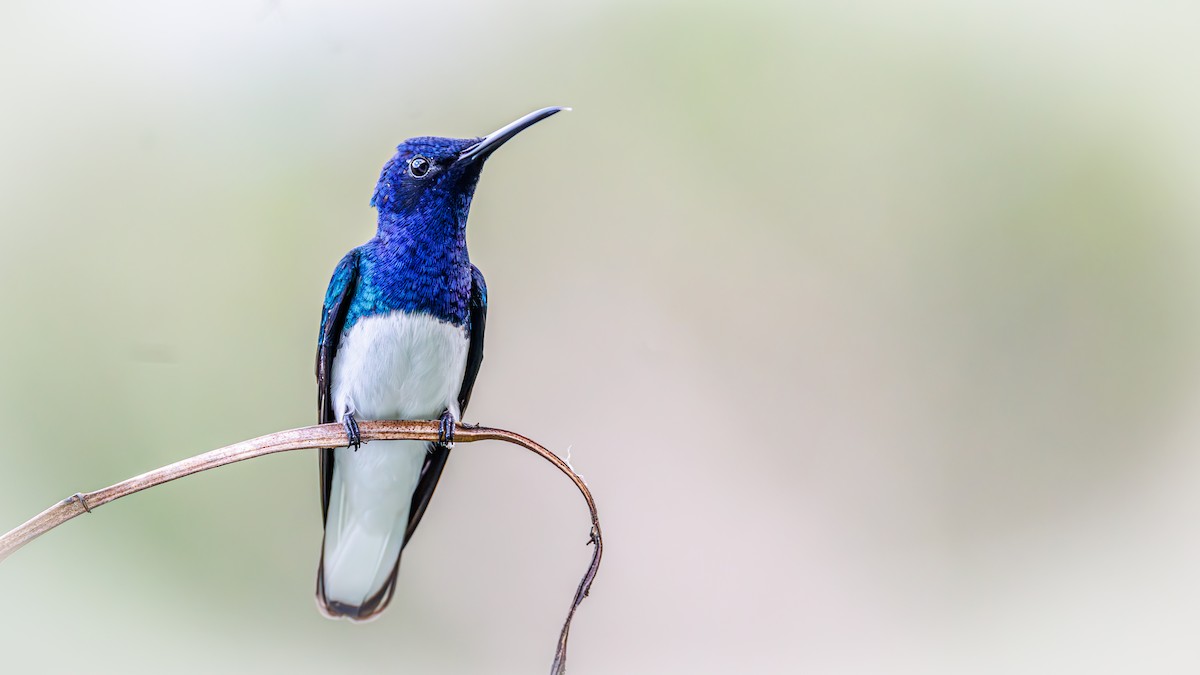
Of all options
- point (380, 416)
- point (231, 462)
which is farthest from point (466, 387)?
point (231, 462)

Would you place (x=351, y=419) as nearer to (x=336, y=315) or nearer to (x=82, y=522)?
(x=336, y=315)

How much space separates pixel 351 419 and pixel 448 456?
218 mm

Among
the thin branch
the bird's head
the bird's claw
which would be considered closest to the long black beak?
the bird's head

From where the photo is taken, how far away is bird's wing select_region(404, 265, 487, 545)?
1.28 meters

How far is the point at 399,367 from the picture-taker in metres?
1.20

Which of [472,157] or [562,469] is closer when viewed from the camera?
[562,469]

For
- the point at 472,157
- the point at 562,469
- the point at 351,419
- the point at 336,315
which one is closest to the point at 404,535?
the point at 351,419

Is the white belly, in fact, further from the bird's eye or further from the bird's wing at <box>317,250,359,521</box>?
the bird's eye

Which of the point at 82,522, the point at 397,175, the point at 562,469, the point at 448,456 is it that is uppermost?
the point at 397,175

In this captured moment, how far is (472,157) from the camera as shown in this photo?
114 centimetres

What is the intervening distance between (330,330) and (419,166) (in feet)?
0.89

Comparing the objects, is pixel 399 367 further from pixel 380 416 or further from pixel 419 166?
pixel 419 166

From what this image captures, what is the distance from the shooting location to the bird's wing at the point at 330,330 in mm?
1210

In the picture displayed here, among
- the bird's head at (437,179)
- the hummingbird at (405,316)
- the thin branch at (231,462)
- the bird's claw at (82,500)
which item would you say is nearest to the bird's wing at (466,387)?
the hummingbird at (405,316)
